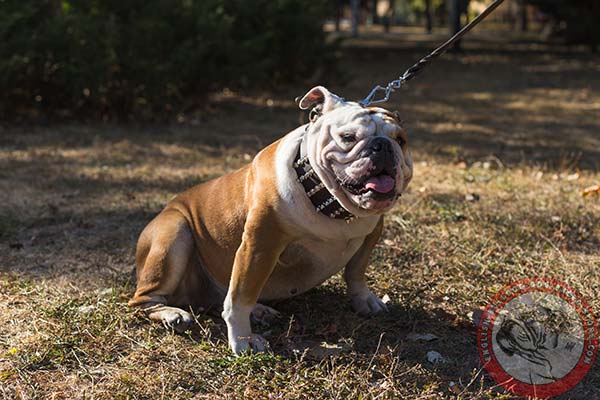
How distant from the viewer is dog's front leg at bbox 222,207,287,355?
299 cm

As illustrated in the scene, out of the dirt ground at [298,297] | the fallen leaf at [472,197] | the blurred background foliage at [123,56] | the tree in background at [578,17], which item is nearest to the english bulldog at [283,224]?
the dirt ground at [298,297]

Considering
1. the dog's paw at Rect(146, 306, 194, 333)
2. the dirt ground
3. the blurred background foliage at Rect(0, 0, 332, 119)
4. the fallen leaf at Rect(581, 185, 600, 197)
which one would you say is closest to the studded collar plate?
the dirt ground

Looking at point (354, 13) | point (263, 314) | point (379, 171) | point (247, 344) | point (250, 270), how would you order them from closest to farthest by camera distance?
point (379, 171) < point (250, 270) < point (247, 344) < point (263, 314) < point (354, 13)

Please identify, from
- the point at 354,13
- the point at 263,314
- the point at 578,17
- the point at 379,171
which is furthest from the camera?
the point at 354,13

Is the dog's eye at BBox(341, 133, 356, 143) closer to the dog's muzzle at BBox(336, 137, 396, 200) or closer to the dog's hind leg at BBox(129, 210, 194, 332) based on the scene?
the dog's muzzle at BBox(336, 137, 396, 200)

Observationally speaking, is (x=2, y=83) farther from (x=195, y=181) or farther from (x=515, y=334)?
(x=515, y=334)

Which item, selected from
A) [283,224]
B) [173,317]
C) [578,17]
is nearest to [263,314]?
[173,317]

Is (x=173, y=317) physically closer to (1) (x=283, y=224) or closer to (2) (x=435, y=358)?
(1) (x=283, y=224)

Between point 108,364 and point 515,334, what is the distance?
192cm

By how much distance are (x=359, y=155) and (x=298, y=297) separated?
1.42 meters

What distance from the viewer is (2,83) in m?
8.56

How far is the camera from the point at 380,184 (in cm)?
265

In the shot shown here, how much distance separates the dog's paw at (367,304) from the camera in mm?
3627

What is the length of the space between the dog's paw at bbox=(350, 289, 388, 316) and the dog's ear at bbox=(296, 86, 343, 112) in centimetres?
114
